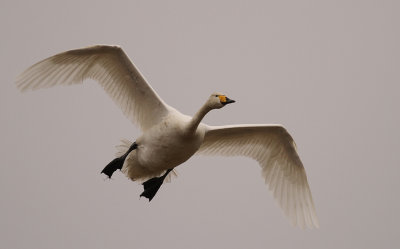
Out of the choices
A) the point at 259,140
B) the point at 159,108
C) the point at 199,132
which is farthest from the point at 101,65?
the point at 259,140

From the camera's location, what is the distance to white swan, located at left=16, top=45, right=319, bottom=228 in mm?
10117

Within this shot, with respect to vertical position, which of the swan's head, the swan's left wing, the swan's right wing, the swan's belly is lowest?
the swan's left wing

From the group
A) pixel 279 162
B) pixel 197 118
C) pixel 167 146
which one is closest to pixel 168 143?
pixel 167 146

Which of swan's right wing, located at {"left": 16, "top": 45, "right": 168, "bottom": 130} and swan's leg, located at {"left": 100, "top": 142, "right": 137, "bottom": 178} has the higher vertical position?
swan's right wing, located at {"left": 16, "top": 45, "right": 168, "bottom": 130}

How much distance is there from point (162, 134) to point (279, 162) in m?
2.36

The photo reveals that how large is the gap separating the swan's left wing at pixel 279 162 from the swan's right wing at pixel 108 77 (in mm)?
1158

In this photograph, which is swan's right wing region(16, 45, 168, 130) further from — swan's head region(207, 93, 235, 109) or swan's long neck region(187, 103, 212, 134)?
swan's head region(207, 93, 235, 109)

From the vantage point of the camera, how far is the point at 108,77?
35.2 feet

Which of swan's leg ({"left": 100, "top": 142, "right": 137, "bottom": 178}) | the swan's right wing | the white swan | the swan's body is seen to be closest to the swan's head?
the white swan

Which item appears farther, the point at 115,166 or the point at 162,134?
the point at 115,166

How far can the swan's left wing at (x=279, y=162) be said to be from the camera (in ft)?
37.1

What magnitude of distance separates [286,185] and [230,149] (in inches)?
43.1

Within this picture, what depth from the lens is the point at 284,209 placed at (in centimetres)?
1146

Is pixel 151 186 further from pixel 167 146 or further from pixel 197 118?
pixel 197 118
